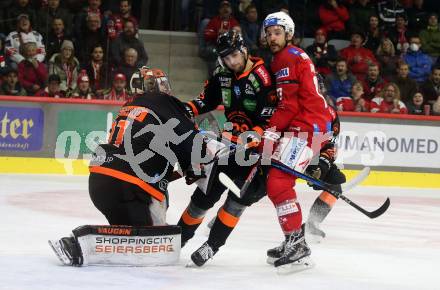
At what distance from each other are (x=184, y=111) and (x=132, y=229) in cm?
67

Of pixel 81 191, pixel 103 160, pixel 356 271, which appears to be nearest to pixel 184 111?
pixel 103 160

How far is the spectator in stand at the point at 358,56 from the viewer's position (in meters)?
11.2

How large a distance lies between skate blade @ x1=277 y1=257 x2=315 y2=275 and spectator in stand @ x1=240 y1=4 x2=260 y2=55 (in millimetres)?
6734

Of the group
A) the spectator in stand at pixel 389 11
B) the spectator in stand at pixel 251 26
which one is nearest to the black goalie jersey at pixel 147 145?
the spectator in stand at pixel 251 26

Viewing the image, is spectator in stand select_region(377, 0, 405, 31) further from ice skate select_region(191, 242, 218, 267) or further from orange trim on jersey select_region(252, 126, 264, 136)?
ice skate select_region(191, 242, 218, 267)

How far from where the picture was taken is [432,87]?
36.6 ft

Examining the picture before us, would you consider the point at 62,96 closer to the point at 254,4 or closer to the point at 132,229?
the point at 254,4

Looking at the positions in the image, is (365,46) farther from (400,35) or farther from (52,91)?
(52,91)

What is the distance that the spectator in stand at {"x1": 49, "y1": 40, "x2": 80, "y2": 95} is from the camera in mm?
10116

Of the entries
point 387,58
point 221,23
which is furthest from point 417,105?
point 221,23

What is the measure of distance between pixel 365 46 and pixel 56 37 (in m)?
3.77

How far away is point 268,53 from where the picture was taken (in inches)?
437

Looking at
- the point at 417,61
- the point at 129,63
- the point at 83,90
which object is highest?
the point at 417,61

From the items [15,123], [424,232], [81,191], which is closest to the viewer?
[424,232]
